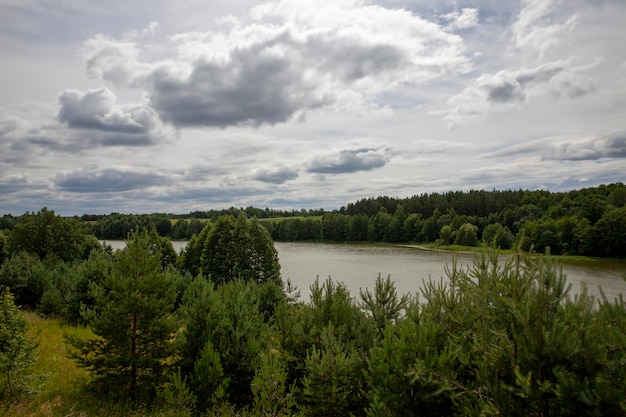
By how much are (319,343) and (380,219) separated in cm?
10040

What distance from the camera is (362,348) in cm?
856

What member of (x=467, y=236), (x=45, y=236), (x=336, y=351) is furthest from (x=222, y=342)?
(x=467, y=236)

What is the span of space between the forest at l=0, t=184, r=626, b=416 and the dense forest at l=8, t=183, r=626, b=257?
63.9 m

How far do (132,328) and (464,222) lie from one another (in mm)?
91252

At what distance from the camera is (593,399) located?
457 centimetres

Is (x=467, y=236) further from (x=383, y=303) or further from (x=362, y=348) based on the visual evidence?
(x=362, y=348)

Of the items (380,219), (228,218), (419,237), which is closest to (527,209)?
(419,237)

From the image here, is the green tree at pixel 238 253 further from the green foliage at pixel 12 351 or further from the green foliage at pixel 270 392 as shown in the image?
the green foliage at pixel 270 392

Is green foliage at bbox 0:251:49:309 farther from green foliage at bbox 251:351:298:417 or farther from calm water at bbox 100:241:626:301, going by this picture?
green foliage at bbox 251:351:298:417

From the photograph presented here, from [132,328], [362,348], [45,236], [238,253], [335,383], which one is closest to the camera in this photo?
[335,383]

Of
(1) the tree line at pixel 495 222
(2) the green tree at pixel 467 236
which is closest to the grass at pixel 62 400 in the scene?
(1) the tree line at pixel 495 222

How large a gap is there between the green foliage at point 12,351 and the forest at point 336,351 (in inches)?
1.2

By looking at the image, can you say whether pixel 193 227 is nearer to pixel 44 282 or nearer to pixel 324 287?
pixel 44 282

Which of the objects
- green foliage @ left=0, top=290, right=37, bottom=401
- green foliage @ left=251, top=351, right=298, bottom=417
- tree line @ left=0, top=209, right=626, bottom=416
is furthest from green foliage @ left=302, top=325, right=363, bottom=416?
green foliage @ left=0, top=290, right=37, bottom=401
